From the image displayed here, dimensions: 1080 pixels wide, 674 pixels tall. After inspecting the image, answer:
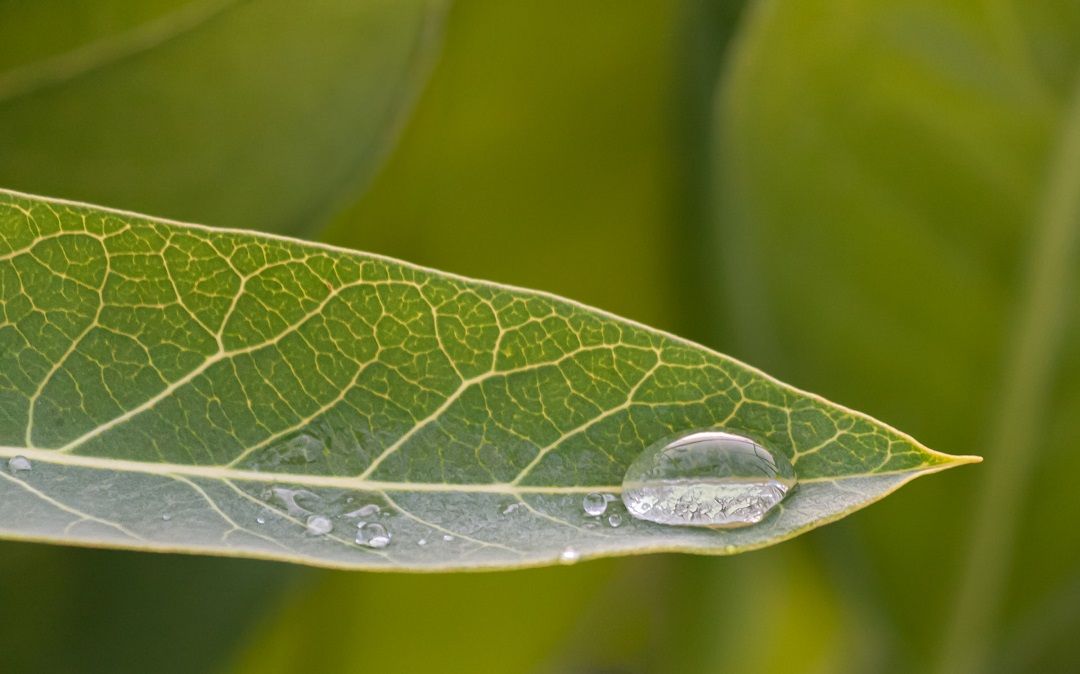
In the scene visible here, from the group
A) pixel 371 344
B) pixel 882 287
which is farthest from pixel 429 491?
pixel 882 287

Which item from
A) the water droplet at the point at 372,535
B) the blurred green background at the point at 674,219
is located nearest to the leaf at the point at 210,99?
the blurred green background at the point at 674,219

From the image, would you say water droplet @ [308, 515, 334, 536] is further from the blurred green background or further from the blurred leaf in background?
the blurred leaf in background

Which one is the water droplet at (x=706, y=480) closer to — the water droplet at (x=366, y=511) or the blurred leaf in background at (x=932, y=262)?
the water droplet at (x=366, y=511)

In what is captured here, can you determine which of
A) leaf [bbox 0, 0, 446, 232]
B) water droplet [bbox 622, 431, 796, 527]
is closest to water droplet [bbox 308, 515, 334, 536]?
water droplet [bbox 622, 431, 796, 527]

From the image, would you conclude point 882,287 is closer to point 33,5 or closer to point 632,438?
point 632,438

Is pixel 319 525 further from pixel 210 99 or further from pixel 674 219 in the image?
pixel 674 219

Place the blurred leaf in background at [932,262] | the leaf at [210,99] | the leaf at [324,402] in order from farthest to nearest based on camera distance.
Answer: the blurred leaf in background at [932,262] < the leaf at [210,99] < the leaf at [324,402]

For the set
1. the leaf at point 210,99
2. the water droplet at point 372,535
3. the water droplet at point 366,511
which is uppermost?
the leaf at point 210,99
